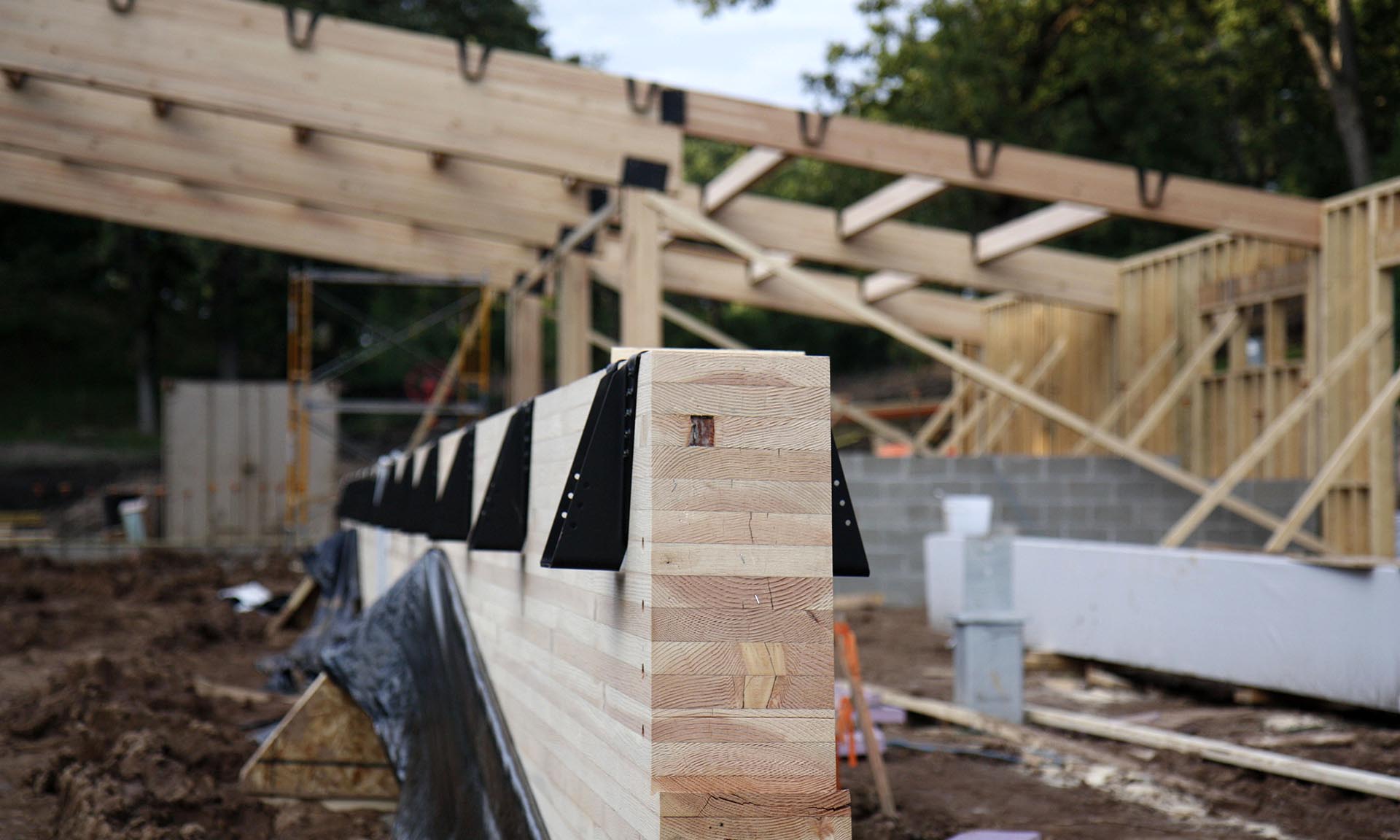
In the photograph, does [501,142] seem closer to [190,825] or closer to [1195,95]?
[190,825]

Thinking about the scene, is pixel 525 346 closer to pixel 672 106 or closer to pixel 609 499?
pixel 672 106

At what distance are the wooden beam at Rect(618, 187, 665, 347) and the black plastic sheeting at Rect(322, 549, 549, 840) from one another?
14.1ft

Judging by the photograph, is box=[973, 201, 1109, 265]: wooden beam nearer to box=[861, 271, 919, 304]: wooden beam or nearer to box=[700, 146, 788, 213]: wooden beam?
box=[861, 271, 919, 304]: wooden beam

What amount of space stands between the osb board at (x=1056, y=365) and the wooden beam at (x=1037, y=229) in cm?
228

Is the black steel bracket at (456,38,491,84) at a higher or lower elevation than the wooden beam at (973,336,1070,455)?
higher

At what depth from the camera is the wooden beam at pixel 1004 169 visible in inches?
380

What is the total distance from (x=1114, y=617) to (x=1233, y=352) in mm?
5367

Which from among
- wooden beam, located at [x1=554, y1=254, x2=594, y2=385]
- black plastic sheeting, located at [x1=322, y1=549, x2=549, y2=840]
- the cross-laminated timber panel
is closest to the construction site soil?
black plastic sheeting, located at [x1=322, y1=549, x2=549, y2=840]

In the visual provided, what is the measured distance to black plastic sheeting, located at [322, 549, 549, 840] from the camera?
3.78 m

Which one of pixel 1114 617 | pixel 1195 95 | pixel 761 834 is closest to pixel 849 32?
pixel 1195 95

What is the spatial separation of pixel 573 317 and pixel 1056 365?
253 inches

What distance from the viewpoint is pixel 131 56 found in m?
8.70

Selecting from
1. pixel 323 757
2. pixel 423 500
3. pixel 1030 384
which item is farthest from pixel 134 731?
pixel 1030 384

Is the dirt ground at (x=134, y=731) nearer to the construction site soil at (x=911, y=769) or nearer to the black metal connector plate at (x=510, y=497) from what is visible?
the construction site soil at (x=911, y=769)
